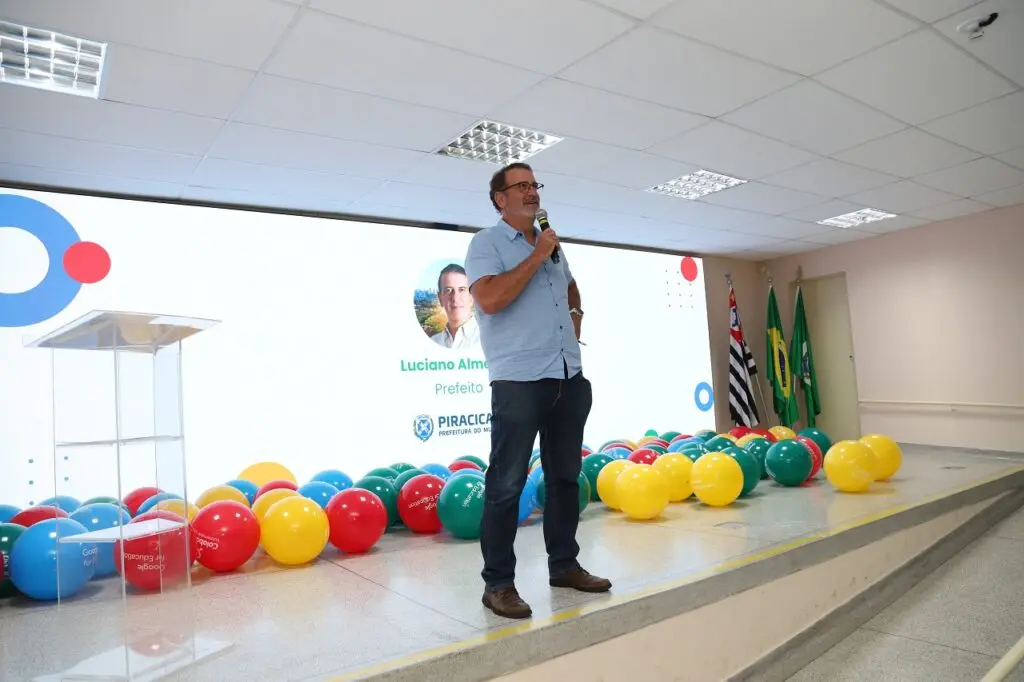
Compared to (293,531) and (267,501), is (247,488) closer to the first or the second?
(267,501)

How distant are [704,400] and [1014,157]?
143 inches

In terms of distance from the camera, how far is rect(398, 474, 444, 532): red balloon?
3.28m

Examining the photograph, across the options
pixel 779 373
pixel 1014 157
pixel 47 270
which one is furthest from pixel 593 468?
pixel 779 373

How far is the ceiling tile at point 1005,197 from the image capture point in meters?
5.77

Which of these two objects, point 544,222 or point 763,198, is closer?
point 544,222

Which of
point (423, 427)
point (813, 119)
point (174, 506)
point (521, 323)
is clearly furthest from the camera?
point (423, 427)

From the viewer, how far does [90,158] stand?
3816 millimetres

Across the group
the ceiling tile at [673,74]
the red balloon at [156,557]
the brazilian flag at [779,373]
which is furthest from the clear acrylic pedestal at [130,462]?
the brazilian flag at [779,373]

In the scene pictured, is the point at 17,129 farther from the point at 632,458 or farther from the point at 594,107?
the point at 632,458

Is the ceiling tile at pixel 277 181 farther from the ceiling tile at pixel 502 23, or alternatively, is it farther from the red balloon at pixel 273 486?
the red balloon at pixel 273 486

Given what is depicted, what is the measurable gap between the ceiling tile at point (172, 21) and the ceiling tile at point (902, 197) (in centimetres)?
477

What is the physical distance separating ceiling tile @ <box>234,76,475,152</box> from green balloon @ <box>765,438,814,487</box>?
8.73 ft

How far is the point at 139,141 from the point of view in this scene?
142 inches

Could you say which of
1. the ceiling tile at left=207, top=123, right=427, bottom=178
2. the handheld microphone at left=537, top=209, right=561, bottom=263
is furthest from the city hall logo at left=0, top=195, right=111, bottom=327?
the handheld microphone at left=537, top=209, right=561, bottom=263
